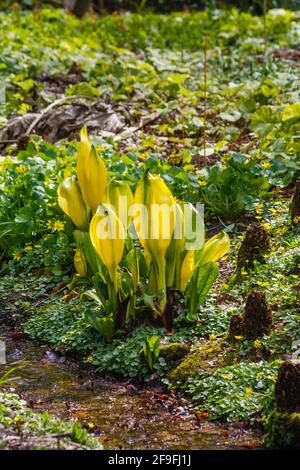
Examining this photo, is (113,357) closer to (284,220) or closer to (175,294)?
(175,294)

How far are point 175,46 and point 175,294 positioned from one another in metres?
6.54

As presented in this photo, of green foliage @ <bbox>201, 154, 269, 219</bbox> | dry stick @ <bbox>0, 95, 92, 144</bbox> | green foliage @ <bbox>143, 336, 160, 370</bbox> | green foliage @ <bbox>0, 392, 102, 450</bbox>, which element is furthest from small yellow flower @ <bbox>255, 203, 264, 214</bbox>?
dry stick @ <bbox>0, 95, 92, 144</bbox>

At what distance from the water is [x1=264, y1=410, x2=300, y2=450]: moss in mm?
101

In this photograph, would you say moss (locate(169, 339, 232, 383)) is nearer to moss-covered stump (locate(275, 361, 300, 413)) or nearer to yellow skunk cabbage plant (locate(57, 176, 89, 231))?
moss-covered stump (locate(275, 361, 300, 413))

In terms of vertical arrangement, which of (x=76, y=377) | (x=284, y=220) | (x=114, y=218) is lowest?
(x=76, y=377)

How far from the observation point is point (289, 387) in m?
3.07

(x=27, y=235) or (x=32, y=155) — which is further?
(x=32, y=155)

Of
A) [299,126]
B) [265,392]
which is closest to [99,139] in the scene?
[299,126]

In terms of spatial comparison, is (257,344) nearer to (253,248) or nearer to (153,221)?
(153,221)

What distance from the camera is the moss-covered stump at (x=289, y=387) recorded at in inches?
120

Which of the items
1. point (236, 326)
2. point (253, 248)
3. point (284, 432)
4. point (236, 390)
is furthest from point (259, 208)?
point (284, 432)

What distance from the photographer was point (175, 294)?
409 centimetres

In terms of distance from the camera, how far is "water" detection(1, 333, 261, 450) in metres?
3.18

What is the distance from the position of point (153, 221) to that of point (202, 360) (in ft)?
2.17
